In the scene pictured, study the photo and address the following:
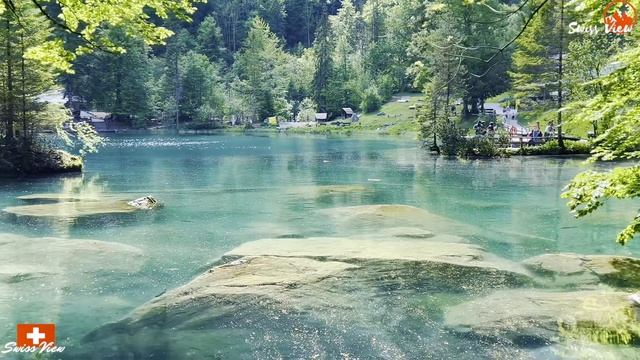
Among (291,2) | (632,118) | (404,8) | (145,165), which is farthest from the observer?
(291,2)

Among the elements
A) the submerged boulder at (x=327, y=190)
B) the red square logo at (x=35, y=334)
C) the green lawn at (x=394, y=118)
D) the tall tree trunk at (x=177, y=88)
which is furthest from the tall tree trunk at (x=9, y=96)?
the tall tree trunk at (x=177, y=88)

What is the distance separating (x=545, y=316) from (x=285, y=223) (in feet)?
40.1

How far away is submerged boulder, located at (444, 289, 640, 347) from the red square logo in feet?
23.2

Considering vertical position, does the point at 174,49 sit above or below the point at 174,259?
above

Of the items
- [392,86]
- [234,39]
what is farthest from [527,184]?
[234,39]

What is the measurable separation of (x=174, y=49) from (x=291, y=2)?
81365 mm

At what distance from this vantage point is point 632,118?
743 cm

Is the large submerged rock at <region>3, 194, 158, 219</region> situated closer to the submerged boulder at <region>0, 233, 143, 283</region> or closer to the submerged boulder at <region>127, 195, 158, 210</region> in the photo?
the submerged boulder at <region>127, 195, 158, 210</region>

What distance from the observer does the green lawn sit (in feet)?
296

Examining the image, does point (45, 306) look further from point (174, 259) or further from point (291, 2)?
point (291, 2)

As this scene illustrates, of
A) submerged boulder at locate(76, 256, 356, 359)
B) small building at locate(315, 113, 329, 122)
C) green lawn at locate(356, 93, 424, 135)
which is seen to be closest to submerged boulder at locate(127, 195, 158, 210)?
submerged boulder at locate(76, 256, 356, 359)

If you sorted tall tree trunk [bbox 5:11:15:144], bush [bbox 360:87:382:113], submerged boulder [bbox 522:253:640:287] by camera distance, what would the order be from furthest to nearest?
bush [bbox 360:87:382:113], tall tree trunk [bbox 5:11:15:144], submerged boulder [bbox 522:253:640:287]

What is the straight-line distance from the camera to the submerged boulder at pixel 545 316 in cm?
983

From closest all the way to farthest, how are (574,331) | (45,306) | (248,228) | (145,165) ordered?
(574,331), (45,306), (248,228), (145,165)
